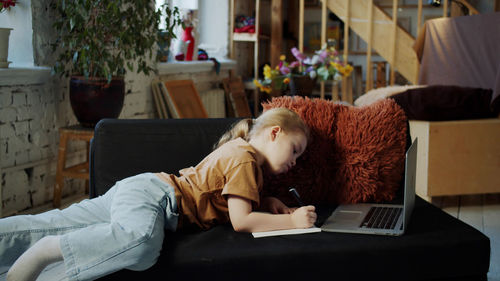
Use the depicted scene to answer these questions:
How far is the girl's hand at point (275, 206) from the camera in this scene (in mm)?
1839

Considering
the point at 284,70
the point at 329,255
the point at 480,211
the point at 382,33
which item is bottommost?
the point at 480,211

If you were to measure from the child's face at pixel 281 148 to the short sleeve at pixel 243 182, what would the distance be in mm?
107

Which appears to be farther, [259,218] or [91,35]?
[91,35]

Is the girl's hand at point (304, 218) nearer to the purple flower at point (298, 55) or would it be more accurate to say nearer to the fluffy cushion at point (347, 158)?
the fluffy cushion at point (347, 158)

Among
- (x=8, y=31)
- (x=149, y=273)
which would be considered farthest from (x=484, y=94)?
(x=8, y=31)

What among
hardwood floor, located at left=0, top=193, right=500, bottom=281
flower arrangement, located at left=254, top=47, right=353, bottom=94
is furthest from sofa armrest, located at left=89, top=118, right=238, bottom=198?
flower arrangement, located at left=254, top=47, right=353, bottom=94

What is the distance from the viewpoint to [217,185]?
1.71 m

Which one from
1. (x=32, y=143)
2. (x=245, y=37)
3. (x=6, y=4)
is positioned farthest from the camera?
(x=245, y=37)

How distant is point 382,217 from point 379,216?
0.6 inches

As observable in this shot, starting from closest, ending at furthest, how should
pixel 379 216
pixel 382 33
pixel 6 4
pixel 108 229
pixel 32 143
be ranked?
pixel 108 229
pixel 379 216
pixel 6 4
pixel 32 143
pixel 382 33

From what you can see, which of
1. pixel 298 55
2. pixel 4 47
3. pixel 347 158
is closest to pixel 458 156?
pixel 298 55

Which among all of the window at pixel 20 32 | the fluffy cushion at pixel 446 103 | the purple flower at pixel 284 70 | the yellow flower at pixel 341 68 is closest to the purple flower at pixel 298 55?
the purple flower at pixel 284 70

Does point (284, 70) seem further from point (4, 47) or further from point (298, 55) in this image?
point (4, 47)

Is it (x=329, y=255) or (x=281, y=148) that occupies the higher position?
(x=281, y=148)
